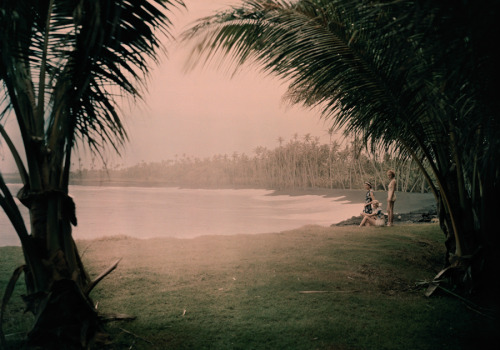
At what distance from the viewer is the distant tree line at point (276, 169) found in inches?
242

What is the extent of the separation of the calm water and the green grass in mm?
475

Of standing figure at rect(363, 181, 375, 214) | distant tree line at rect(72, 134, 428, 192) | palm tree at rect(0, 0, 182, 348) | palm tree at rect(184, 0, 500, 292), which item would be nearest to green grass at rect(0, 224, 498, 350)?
palm tree at rect(0, 0, 182, 348)

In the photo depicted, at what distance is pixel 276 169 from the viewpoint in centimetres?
693

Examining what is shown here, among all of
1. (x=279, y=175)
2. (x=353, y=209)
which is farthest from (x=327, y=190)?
(x=279, y=175)

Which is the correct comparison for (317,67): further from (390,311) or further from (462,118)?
(390,311)

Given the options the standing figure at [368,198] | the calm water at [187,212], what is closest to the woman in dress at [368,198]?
the standing figure at [368,198]

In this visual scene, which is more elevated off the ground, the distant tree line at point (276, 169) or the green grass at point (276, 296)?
A: the distant tree line at point (276, 169)

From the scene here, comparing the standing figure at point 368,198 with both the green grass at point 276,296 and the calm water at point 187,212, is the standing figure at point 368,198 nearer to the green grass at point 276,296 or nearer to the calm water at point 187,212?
the calm water at point 187,212

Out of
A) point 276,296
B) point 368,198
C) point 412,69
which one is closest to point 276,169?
point 368,198

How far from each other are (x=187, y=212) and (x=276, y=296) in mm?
3462

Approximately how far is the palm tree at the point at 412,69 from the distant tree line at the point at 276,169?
2548 millimetres

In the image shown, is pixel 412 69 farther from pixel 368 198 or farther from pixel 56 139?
pixel 368 198

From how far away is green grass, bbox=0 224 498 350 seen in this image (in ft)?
7.77

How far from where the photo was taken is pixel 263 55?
2723mm
